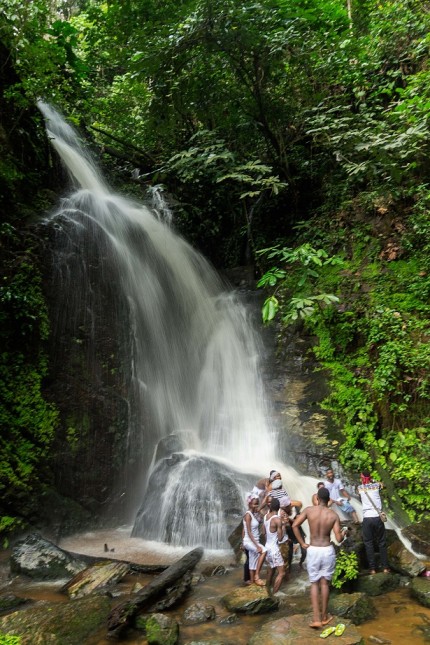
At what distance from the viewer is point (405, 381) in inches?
321

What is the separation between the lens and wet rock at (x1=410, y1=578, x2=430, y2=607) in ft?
16.4

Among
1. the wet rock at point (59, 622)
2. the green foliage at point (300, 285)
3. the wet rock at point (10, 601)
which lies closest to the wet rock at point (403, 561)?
the wet rock at point (59, 622)

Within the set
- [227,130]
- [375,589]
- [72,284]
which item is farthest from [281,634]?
[227,130]

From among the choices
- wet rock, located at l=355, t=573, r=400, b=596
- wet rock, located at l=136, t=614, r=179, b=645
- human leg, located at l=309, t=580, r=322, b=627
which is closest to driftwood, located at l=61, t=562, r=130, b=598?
wet rock, located at l=136, t=614, r=179, b=645

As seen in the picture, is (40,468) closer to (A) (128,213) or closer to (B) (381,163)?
(A) (128,213)

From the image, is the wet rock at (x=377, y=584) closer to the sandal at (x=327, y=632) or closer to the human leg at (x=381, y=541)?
the human leg at (x=381, y=541)

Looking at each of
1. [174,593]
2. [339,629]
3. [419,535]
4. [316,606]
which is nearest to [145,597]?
[174,593]

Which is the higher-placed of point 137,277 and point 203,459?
point 137,277

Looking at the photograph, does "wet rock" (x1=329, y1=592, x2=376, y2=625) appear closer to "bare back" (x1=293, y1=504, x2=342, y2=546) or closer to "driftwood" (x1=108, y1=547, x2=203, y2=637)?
"bare back" (x1=293, y1=504, x2=342, y2=546)

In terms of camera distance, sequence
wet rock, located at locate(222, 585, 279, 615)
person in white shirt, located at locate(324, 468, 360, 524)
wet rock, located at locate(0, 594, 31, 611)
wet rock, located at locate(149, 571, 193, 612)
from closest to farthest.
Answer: wet rock, located at locate(222, 585, 279, 615), wet rock, located at locate(149, 571, 193, 612), wet rock, located at locate(0, 594, 31, 611), person in white shirt, located at locate(324, 468, 360, 524)

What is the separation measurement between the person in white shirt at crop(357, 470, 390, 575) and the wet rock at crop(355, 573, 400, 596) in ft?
0.62

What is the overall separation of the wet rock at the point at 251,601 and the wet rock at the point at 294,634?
1.93 ft

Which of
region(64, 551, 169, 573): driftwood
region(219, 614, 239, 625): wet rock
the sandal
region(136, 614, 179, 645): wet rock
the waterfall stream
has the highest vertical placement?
the waterfall stream

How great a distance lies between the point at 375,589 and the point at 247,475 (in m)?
3.06
